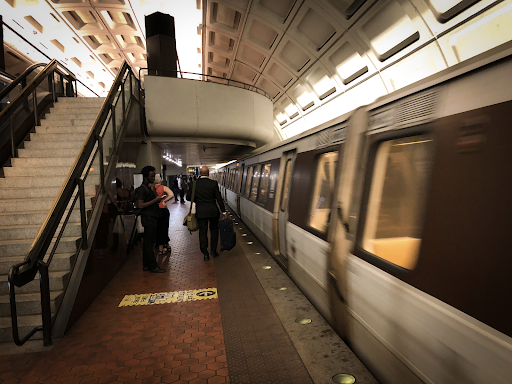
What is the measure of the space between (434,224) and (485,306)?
19.6 inches

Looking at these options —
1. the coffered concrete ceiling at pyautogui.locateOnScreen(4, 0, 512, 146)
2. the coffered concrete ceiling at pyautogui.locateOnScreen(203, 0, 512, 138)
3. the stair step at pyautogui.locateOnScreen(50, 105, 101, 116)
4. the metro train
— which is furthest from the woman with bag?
the coffered concrete ceiling at pyautogui.locateOnScreen(4, 0, 512, 146)

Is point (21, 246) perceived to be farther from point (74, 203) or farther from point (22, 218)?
point (74, 203)

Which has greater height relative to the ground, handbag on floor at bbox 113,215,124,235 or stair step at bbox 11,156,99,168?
stair step at bbox 11,156,99,168

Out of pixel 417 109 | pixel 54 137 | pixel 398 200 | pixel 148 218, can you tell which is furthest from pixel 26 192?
pixel 417 109

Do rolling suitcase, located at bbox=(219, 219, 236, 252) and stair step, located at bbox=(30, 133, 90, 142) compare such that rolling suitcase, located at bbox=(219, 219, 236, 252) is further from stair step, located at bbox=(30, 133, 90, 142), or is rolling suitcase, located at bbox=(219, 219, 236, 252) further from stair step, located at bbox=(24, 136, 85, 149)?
stair step, located at bbox=(30, 133, 90, 142)

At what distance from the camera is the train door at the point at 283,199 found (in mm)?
4879

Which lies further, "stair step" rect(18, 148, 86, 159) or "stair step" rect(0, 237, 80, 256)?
"stair step" rect(18, 148, 86, 159)

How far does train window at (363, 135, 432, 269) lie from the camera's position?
6.45ft

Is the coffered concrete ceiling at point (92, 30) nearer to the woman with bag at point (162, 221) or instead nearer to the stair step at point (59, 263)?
the woman with bag at point (162, 221)

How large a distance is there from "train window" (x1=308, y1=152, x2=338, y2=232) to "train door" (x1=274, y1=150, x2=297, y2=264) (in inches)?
37.7

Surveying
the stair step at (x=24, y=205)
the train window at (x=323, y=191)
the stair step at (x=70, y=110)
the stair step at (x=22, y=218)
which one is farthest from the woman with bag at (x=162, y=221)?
the train window at (x=323, y=191)

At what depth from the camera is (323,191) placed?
362cm

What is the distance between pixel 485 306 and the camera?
140cm

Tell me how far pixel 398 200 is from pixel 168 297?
3.35 metres
